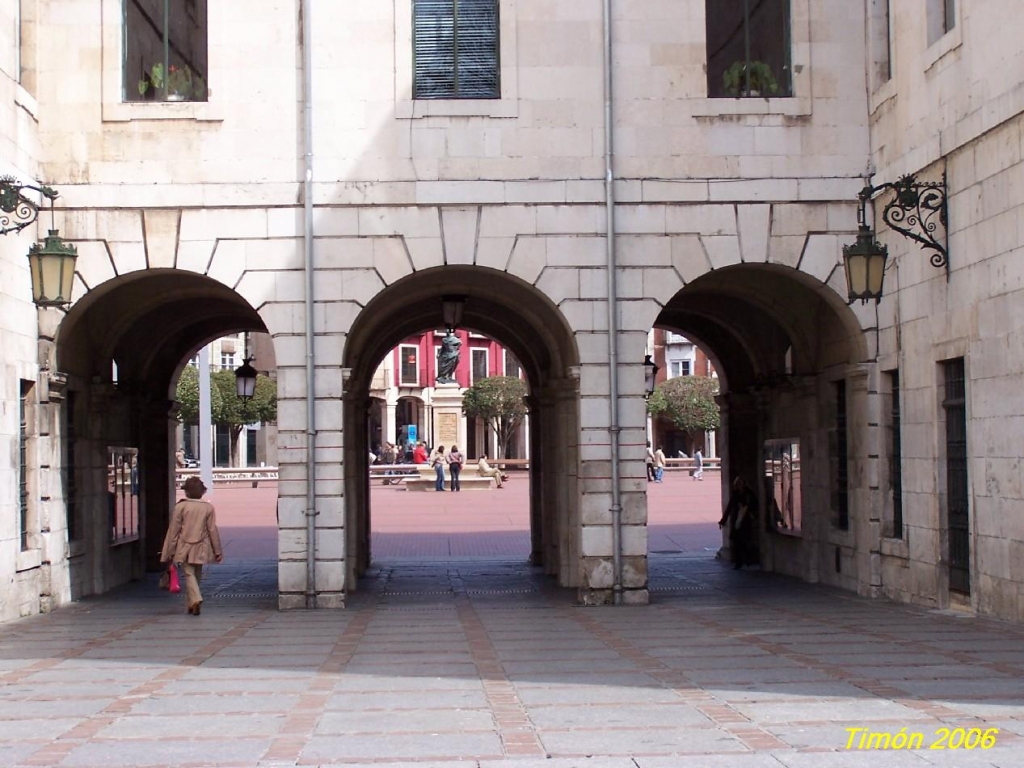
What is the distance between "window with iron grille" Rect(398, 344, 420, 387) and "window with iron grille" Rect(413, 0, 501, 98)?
62.4 m

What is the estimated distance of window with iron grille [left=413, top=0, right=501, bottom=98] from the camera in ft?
49.2

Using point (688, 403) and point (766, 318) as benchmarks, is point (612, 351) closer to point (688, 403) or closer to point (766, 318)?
point (766, 318)

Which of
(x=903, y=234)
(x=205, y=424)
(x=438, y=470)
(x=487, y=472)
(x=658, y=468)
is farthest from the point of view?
(x=658, y=468)

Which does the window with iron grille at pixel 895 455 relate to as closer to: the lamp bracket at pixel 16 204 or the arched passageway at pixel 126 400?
the arched passageway at pixel 126 400

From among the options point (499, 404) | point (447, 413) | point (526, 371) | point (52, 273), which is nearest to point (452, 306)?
point (526, 371)

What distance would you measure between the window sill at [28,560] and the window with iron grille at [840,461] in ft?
28.3

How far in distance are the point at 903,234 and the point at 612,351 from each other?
316 centimetres

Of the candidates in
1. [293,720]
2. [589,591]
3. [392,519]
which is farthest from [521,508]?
[293,720]

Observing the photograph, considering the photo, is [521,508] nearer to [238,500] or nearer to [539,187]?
[238,500]

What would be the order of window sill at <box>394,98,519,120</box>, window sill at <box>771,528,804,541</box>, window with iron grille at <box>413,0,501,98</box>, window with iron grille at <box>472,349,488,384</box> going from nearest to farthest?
window sill at <box>394,98,519,120</box> < window with iron grille at <box>413,0,501,98</box> < window sill at <box>771,528,804,541</box> < window with iron grille at <box>472,349,488,384</box>

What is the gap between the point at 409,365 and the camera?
78188mm

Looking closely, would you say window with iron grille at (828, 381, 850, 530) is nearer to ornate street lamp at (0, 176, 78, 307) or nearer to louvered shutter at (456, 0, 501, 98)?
louvered shutter at (456, 0, 501, 98)

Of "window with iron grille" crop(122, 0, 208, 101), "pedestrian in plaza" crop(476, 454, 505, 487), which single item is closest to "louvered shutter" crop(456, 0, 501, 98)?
"window with iron grille" crop(122, 0, 208, 101)

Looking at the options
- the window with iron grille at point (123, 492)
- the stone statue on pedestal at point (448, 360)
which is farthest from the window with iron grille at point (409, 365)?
the window with iron grille at point (123, 492)
